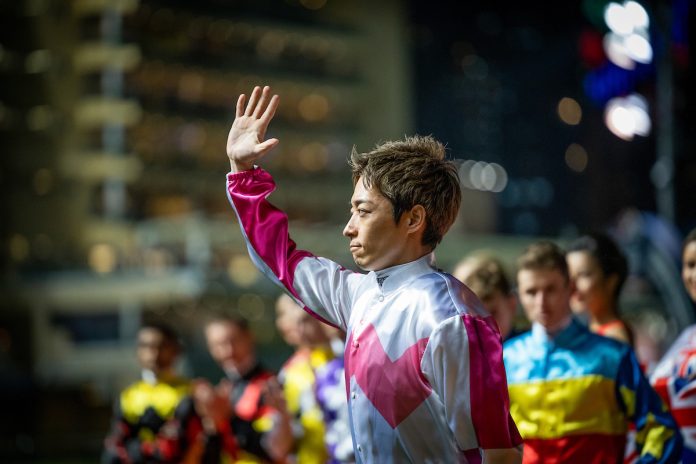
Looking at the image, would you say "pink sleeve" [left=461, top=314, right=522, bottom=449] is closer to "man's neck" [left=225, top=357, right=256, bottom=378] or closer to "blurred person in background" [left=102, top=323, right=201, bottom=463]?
"man's neck" [left=225, top=357, right=256, bottom=378]

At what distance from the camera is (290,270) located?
3498mm

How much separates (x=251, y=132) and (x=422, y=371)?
3.44 ft

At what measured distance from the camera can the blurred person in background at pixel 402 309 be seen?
2.92 m

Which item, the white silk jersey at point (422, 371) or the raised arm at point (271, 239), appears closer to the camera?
the white silk jersey at point (422, 371)

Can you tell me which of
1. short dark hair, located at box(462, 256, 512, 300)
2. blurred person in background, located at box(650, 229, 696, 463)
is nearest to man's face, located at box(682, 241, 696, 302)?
blurred person in background, located at box(650, 229, 696, 463)

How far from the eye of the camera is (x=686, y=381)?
491 centimetres

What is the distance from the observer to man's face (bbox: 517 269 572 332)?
4.45m

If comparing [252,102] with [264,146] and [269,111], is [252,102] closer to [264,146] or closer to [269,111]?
[269,111]

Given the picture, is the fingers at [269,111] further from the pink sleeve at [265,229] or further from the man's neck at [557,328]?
the man's neck at [557,328]

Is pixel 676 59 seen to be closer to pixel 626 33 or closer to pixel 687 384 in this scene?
pixel 626 33

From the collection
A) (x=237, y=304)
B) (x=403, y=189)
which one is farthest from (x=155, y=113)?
(x=403, y=189)

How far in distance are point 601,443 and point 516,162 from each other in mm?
33204

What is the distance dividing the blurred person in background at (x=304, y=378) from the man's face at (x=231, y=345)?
1.06 feet

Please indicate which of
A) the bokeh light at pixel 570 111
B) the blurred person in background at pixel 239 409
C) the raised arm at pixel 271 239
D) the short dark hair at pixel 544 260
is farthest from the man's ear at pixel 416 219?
the bokeh light at pixel 570 111
